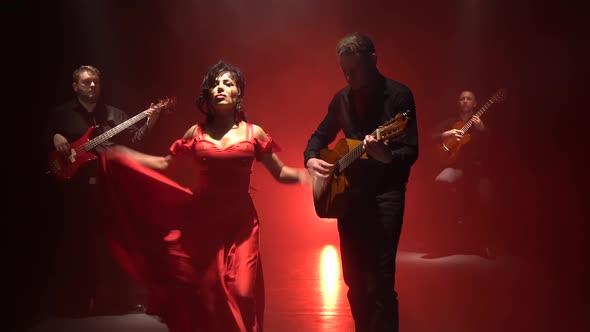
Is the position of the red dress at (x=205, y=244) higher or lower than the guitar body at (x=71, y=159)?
lower

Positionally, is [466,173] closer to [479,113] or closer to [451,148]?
[451,148]

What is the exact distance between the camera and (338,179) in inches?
125

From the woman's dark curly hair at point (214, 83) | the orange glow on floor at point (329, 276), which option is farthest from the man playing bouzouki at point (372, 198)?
the orange glow on floor at point (329, 276)

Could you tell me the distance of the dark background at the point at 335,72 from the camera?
553 cm

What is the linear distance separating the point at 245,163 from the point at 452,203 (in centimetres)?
383

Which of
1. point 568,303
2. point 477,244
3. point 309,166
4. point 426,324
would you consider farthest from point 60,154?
point 477,244

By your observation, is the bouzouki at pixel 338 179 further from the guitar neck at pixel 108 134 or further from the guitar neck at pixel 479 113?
the guitar neck at pixel 479 113

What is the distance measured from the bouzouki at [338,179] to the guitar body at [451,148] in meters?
3.21

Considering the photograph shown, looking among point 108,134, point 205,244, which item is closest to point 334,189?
point 205,244

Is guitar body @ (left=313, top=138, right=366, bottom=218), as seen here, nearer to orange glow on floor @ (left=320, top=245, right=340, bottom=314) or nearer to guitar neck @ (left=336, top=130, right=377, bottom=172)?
guitar neck @ (left=336, top=130, right=377, bottom=172)

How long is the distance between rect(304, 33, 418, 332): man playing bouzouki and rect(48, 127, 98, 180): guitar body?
7.12 ft

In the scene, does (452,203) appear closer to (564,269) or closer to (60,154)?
(564,269)

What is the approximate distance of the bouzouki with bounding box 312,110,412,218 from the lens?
10.0 feet

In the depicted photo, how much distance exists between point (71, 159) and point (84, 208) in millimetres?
535
